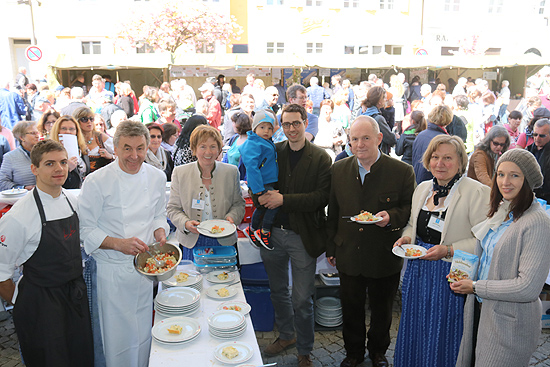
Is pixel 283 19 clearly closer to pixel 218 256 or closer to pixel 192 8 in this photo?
pixel 192 8

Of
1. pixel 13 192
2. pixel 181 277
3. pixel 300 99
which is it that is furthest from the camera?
pixel 300 99

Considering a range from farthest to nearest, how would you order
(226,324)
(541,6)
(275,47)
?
(541,6) → (275,47) → (226,324)

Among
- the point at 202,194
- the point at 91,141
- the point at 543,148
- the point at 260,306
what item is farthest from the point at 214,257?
the point at 543,148

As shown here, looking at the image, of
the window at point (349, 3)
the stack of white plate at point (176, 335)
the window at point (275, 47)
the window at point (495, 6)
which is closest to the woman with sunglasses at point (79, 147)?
the stack of white plate at point (176, 335)

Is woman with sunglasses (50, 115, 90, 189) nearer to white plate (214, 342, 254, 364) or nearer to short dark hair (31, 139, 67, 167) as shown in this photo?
short dark hair (31, 139, 67, 167)

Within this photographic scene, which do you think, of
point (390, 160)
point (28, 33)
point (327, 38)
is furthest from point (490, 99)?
point (28, 33)

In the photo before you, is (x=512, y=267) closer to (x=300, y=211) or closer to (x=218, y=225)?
(x=300, y=211)

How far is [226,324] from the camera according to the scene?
2432mm

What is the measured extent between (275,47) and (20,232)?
69.1 ft

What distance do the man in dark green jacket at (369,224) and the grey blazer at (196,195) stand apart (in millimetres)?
814

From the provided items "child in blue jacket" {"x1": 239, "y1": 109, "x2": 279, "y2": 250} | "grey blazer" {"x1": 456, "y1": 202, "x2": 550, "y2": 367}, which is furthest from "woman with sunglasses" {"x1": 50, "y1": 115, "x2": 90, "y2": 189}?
"grey blazer" {"x1": 456, "y1": 202, "x2": 550, "y2": 367}

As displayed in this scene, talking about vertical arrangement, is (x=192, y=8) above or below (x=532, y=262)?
above

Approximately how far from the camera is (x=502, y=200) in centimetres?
250

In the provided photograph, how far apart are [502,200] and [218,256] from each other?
2032 millimetres
